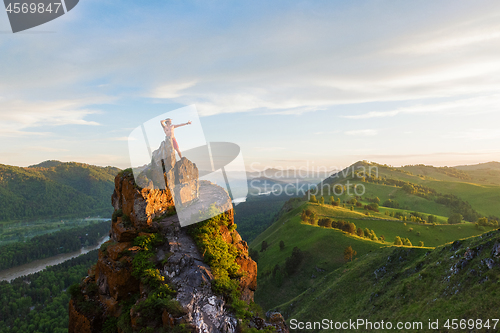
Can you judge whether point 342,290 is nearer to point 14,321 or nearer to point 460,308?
point 460,308

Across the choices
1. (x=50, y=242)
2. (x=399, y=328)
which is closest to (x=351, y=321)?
(x=399, y=328)

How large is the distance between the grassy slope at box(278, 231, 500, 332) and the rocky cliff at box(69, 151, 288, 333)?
2258 centimetres

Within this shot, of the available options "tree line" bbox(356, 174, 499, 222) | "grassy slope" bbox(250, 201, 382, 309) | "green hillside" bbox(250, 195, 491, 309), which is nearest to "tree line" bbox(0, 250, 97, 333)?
"grassy slope" bbox(250, 201, 382, 309)

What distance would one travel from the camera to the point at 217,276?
19.1 metres

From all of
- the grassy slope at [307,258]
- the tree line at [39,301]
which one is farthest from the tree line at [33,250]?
the grassy slope at [307,258]

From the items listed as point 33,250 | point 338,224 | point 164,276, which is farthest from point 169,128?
point 33,250

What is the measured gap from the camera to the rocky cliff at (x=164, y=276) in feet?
52.9

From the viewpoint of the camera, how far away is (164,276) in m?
18.0

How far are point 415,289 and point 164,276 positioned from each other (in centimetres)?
3538

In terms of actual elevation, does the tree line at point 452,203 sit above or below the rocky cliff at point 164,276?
below

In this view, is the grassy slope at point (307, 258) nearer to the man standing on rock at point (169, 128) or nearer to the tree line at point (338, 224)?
the tree line at point (338, 224)

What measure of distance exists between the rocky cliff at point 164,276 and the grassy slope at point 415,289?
2258 cm

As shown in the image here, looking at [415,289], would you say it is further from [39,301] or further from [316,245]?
[39,301]

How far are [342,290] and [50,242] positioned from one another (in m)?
225
